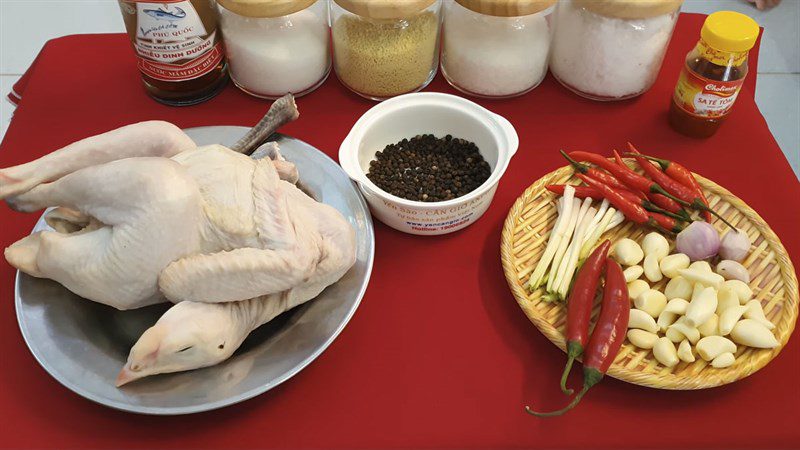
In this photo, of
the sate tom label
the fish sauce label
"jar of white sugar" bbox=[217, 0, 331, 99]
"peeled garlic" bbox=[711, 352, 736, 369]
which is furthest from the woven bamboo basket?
the fish sauce label

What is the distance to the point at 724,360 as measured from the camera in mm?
912

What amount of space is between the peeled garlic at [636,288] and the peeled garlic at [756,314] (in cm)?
14

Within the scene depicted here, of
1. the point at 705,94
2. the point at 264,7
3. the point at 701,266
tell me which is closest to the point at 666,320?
the point at 701,266

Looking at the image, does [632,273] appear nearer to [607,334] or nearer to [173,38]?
[607,334]

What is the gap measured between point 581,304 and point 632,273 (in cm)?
11

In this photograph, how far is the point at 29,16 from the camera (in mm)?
2488

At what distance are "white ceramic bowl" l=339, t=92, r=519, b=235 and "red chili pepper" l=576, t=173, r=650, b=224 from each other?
0.16 meters

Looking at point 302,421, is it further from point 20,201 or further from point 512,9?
point 512,9

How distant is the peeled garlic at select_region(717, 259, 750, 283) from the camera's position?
100 cm

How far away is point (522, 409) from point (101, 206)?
2.05 ft

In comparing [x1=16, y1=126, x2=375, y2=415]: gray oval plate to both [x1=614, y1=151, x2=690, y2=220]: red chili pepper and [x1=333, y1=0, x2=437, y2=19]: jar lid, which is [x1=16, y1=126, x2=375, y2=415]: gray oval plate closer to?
[x1=333, y1=0, x2=437, y2=19]: jar lid

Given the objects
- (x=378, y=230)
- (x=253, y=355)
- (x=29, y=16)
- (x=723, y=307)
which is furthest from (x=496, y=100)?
(x=29, y=16)

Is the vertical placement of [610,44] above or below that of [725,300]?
above

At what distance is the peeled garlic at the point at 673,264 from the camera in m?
1.01
